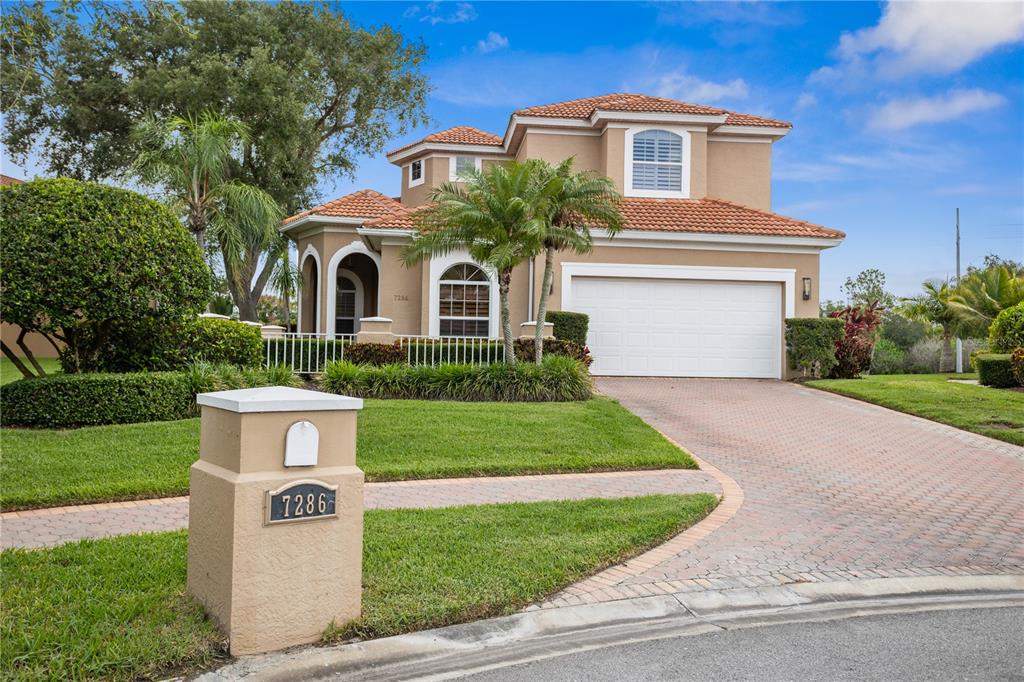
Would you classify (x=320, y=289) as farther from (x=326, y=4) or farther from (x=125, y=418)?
(x=326, y=4)

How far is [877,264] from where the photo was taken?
1705 inches

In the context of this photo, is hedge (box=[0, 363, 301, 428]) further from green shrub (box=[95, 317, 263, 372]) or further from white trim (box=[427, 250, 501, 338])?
white trim (box=[427, 250, 501, 338])

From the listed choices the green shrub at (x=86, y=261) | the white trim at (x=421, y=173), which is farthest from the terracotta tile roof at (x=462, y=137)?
the green shrub at (x=86, y=261)

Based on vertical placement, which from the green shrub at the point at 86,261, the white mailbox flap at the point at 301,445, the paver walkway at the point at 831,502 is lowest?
the paver walkway at the point at 831,502

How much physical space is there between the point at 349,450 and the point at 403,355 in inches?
475

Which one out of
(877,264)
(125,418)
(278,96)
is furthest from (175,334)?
(877,264)

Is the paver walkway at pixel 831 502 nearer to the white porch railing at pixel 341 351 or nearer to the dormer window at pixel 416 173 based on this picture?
the white porch railing at pixel 341 351

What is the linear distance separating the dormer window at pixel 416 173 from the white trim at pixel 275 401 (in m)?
22.0

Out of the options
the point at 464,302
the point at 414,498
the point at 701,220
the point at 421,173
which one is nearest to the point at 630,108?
the point at 701,220

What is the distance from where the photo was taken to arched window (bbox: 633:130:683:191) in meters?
21.5

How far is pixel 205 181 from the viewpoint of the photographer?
759 inches

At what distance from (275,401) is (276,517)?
61cm

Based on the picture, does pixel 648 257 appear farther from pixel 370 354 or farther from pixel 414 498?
pixel 414 498

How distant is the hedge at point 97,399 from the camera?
35.0 feet
